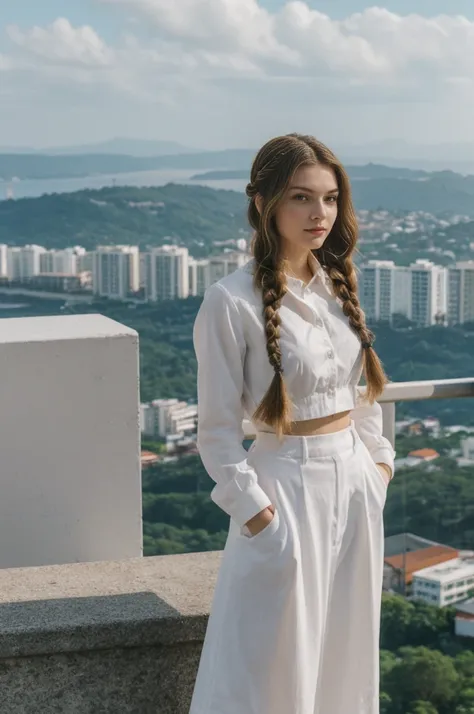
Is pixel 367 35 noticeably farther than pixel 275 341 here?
Yes

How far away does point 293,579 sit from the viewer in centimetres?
192

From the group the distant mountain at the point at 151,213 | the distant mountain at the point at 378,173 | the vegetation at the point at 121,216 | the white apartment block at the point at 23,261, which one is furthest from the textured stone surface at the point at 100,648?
the distant mountain at the point at 378,173

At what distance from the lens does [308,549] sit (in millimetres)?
→ 1943

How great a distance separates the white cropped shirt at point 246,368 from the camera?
1.88 metres

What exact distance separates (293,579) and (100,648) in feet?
2.07

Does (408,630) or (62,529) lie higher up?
(62,529)

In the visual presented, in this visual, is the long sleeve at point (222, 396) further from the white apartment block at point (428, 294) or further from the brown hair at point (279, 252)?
the white apartment block at point (428, 294)

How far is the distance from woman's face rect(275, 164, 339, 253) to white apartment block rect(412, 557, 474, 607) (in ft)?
4.63

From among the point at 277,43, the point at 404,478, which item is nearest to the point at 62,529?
the point at 404,478

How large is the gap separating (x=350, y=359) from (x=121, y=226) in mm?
13023

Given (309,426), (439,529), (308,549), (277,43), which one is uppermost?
(277,43)

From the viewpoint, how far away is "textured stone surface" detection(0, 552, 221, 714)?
231cm

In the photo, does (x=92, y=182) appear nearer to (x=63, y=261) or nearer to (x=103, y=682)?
(x=63, y=261)

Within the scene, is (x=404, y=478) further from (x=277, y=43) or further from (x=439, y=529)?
(x=277, y=43)
